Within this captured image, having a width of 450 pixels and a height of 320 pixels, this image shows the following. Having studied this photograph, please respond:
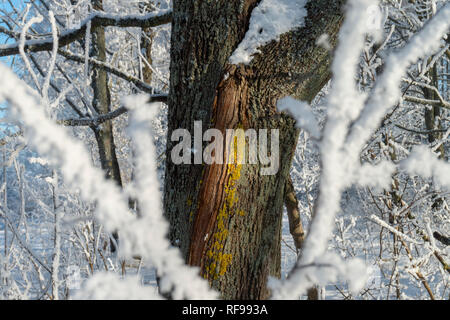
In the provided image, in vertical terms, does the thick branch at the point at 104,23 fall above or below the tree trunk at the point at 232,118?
above

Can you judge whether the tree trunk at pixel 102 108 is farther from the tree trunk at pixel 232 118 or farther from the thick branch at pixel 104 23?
the tree trunk at pixel 232 118

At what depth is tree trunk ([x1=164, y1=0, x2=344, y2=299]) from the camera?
1152 mm

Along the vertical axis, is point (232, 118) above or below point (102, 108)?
below

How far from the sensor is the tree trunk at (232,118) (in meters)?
1.15

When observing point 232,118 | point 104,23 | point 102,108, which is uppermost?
point 104,23

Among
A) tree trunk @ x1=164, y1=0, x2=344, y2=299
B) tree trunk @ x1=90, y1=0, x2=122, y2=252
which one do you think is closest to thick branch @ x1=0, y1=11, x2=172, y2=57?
tree trunk @ x1=164, y1=0, x2=344, y2=299

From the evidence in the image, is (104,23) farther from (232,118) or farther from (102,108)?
(102,108)

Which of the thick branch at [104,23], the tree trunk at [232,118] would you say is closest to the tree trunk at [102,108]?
the thick branch at [104,23]

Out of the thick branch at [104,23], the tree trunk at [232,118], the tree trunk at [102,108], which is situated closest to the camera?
the tree trunk at [232,118]

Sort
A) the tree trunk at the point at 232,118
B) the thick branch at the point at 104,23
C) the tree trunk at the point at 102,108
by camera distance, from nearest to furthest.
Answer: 1. the tree trunk at the point at 232,118
2. the thick branch at the point at 104,23
3. the tree trunk at the point at 102,108

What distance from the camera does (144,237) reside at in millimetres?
595

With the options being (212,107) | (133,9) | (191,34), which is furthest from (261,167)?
(133,9)

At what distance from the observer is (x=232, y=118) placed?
1175 mm

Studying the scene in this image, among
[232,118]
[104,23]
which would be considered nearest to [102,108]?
[104,23]
